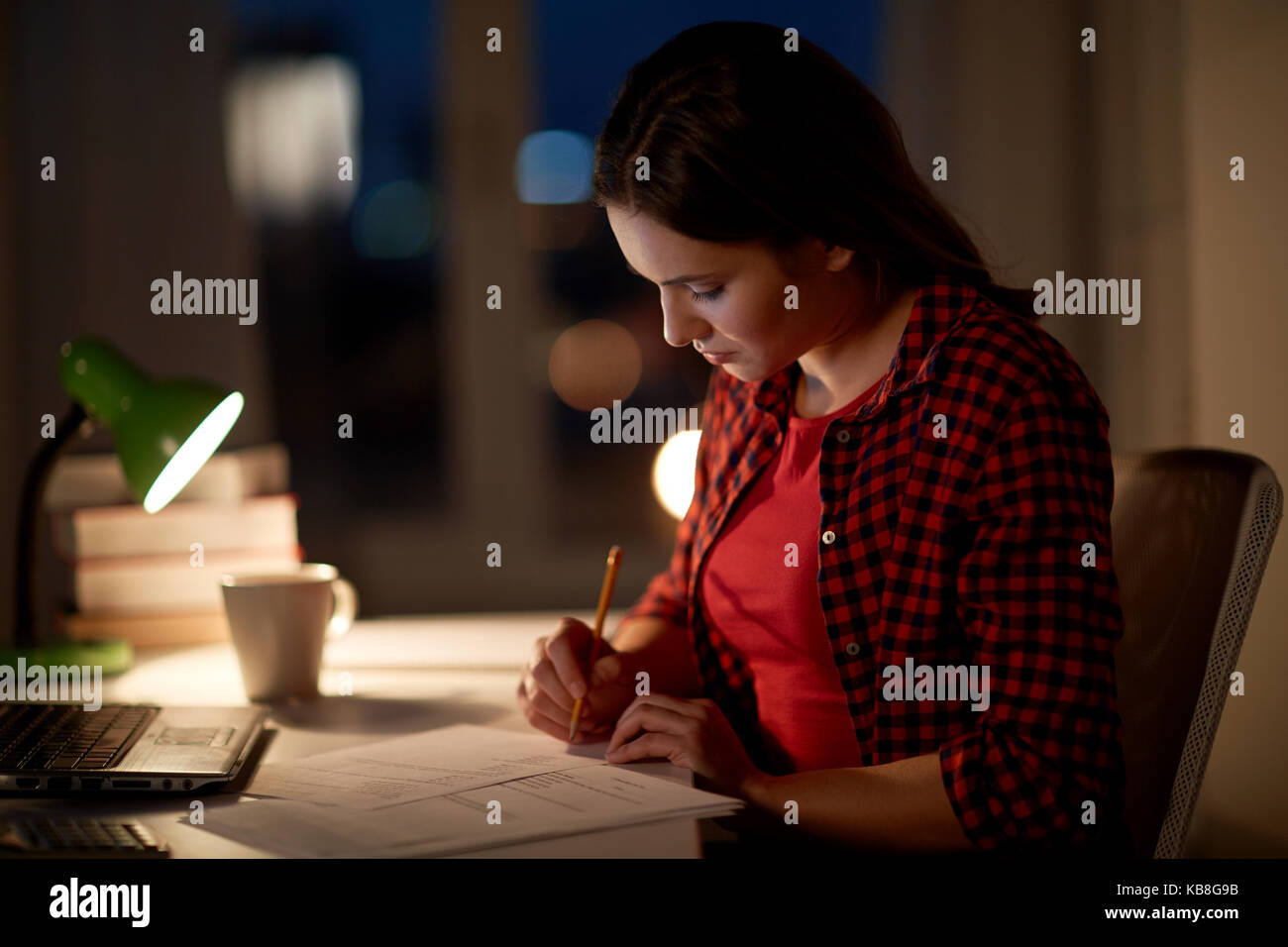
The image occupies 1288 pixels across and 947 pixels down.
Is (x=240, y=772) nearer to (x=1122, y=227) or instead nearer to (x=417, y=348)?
(x=417, y=348)

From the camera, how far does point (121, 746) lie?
930 mm

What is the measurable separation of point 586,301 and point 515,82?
0.46 m

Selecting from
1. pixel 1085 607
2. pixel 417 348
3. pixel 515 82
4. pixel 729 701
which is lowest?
pixel 729 701

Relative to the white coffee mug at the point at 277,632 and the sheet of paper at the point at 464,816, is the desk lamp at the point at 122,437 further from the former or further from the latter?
the sheet of paper at the point at 464,816

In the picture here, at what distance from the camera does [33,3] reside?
194 cm

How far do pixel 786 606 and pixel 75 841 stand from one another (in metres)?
0.63

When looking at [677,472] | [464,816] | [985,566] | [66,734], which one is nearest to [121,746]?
[66,734]

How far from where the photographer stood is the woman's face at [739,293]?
3.27 ft

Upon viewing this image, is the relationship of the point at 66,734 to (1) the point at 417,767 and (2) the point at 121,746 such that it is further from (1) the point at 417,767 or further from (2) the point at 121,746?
(1) the point at 417,767
